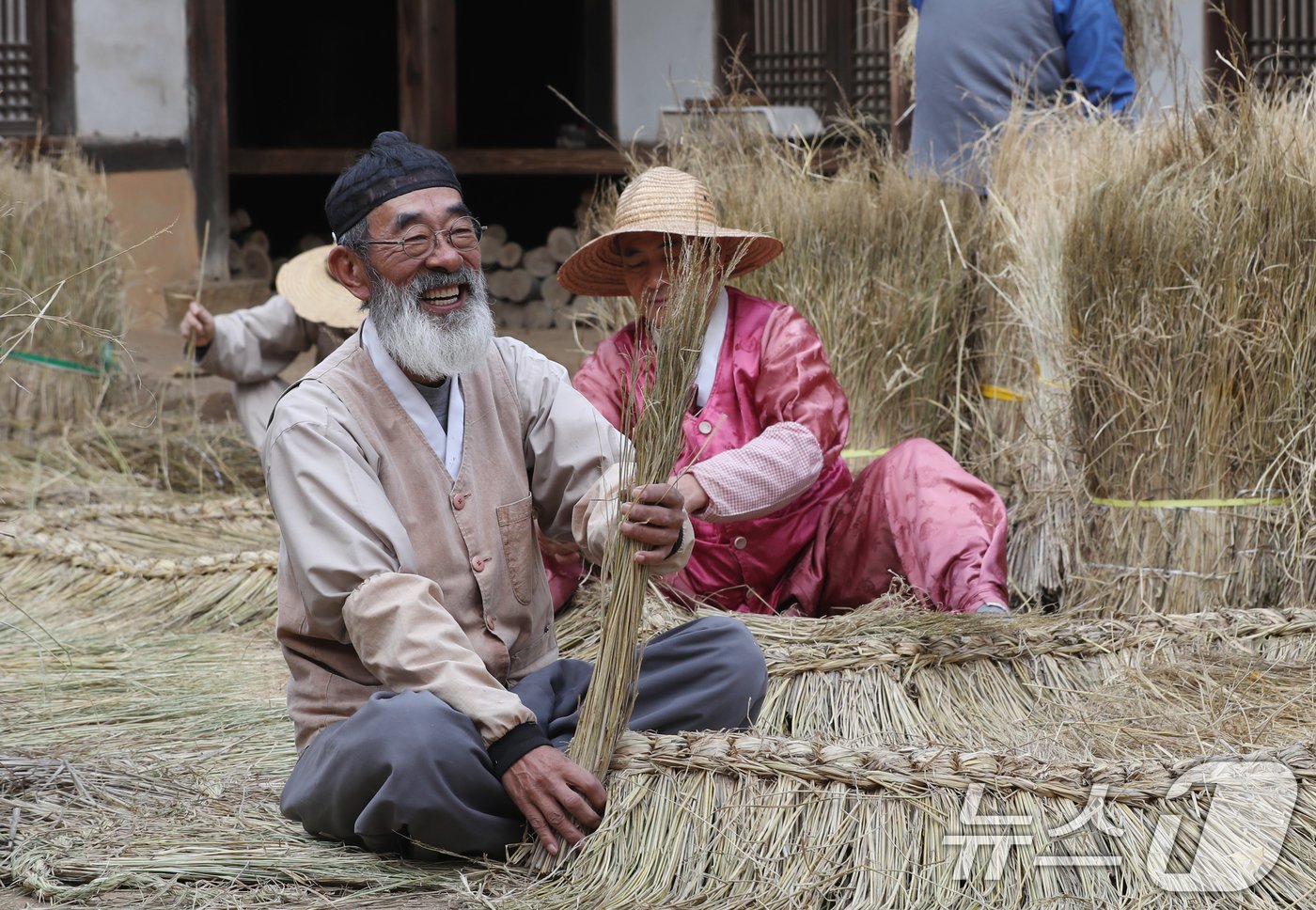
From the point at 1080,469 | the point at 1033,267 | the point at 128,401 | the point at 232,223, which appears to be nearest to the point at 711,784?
the point at 1080,469

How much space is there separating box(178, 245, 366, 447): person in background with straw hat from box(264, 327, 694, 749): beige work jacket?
2198 mm

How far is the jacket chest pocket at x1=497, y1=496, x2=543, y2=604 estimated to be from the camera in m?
2.45

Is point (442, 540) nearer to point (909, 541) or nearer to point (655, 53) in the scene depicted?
point (909, 541)

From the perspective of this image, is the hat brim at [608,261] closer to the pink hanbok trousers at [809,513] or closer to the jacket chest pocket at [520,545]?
the pink hanbok trousers at [809,513]

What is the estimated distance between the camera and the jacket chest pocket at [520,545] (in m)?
2.45

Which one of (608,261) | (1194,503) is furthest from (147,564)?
(1194,503)

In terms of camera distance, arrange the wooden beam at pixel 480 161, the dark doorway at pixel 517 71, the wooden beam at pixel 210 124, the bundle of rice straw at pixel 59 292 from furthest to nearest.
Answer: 1. the dark doorway at pixel 517 71
2. the wooden beam at pixel 480 161
3. the wooden beam at pixel 210 124
4. the bundle of rice straw at pixel 59 292

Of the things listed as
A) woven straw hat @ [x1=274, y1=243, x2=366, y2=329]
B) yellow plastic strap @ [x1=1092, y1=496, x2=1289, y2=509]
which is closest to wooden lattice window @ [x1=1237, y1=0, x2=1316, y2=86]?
yellow plastic strap @ [x1=1092, y1=496, x2=1289, y2=509]

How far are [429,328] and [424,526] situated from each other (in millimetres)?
299

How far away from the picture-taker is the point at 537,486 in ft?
8.42

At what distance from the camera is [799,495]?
3104 millimetres

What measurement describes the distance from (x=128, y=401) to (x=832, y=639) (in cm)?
350

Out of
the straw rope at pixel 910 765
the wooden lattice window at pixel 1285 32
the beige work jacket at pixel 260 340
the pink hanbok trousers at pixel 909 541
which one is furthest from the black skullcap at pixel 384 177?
the wooden lattice window at pixel 1285 32

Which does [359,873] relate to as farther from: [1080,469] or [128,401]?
[128,401]
